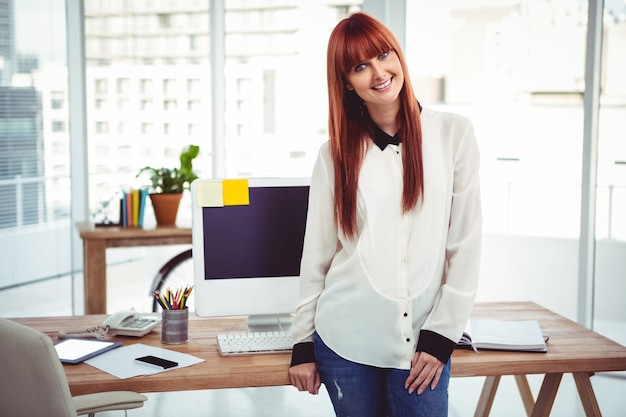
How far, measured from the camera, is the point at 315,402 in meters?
3.45

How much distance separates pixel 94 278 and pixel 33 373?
2.18 m

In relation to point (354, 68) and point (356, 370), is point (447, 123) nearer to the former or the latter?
point (354, 68)

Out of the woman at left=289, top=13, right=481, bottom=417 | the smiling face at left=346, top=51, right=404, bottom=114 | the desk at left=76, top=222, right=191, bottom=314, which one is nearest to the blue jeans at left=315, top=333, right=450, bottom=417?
the woman at left=289, top=13, right=481, bottom=417

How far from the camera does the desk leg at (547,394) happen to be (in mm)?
2133

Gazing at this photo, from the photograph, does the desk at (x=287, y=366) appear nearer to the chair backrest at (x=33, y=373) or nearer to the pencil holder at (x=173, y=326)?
the pencil holder at (x=173, y=326)

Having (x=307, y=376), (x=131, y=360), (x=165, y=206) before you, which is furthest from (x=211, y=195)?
(x=165, y=206)

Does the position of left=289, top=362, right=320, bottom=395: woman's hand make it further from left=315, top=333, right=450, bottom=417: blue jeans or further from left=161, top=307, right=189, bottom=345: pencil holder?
left=161, top=307, right=189, bottom=345: pencil holder

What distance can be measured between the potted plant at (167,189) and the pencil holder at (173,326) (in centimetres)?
188

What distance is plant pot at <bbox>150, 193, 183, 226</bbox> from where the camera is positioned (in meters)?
3.93

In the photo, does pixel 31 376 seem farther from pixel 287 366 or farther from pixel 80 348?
pixel 287 366

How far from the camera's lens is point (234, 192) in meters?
2.24

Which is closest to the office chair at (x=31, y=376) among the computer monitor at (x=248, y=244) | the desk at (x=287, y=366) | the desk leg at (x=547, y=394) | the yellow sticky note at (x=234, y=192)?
the desk at (x=287, y=366)

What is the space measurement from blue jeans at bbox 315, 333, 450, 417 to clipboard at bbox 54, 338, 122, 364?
2.07ft

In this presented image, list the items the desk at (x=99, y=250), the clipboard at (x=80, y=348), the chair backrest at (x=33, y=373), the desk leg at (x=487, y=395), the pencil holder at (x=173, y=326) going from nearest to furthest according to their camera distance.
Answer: the chair backrest at (x=33, y=373) → the clipboard at (x=80, y=348) → the pencil holder at (x=173, y=326) → the desk leg at (x=487, y=395) → the desk at (x=99, y=250)
